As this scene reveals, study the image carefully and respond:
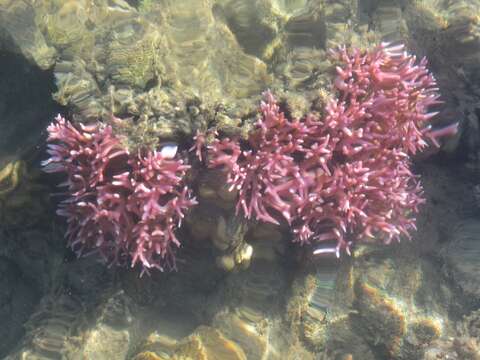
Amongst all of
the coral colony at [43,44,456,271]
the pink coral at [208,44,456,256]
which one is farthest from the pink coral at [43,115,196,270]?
the pink coral at [208,44,456,256]

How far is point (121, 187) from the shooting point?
10.9 ft

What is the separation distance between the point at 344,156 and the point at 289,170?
1.81 ft

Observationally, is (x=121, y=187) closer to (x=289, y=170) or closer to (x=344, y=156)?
(x=289, y=170)

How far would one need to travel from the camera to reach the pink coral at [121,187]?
319cm

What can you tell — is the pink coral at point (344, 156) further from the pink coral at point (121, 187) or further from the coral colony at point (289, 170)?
the pink coral at point (121, 187)

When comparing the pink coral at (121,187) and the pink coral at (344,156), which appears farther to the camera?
the pink coral at (344,156)

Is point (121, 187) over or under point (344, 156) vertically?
under

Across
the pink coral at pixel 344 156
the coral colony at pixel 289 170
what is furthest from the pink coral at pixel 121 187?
the pink coral at pixel 344 156

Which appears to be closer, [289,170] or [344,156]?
[289,170]

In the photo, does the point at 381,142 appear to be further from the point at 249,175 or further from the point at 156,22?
the point at 156,22

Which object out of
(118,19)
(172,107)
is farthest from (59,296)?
(118,19)

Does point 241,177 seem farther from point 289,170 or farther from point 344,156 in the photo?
point 344,156

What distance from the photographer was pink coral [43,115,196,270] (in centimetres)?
319

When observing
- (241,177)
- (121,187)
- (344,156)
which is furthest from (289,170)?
(121,187)
